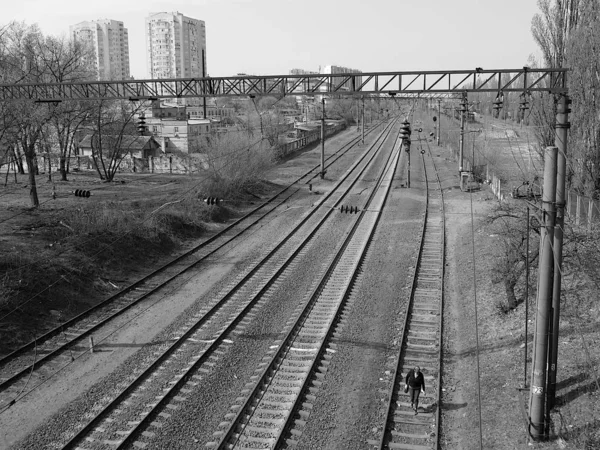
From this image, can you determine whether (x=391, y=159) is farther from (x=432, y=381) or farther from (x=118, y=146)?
(x=432, y=381)

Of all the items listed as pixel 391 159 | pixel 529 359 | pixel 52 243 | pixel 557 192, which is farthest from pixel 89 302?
pixel 391 159

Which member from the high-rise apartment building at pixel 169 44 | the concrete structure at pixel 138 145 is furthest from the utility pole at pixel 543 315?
the high-rise apartment building at pixel 169 44

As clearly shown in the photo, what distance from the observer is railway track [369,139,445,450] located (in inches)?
390

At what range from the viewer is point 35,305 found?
50.8 feet

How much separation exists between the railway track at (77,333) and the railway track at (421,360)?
7012mm

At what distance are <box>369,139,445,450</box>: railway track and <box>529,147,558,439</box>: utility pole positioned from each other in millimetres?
1635

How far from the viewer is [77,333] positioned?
14.3m

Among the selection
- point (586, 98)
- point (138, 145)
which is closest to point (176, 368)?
point (586, 98)

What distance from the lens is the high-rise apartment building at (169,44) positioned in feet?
527

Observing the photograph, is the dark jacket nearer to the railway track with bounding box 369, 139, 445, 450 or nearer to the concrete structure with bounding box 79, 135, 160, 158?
the railway track with bounding box 369, 139, 445, 450

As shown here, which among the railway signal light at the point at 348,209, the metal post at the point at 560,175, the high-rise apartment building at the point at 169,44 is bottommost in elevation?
the railway signal light at the point at 348,209

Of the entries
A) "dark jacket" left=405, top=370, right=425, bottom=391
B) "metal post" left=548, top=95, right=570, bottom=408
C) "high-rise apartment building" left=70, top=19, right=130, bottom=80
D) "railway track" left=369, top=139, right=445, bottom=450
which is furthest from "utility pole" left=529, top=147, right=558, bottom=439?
"high-rise apartment building" left=70, top=19, right=130, bottom=80

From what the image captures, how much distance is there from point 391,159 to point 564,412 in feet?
141

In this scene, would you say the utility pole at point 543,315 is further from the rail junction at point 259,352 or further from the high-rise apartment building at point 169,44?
the high-rise apartment building at point 169,44
